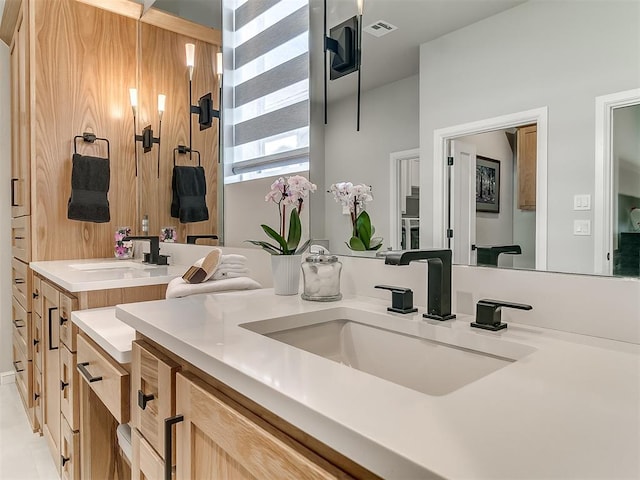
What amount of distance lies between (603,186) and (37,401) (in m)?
2.72

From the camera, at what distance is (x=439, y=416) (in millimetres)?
438

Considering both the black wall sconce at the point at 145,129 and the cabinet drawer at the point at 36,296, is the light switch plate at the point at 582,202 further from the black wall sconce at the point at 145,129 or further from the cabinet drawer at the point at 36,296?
the black wall sconce at the point at 145,129

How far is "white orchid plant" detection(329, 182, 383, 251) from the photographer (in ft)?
4.16

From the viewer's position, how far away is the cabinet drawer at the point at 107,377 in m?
1.10

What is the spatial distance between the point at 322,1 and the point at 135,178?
6.01 ft

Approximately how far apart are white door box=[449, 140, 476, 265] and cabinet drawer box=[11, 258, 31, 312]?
2.38 m

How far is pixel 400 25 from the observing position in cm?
118

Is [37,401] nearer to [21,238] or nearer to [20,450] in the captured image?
[20,450]

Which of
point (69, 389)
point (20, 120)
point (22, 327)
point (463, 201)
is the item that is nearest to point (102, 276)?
point (69, 389)

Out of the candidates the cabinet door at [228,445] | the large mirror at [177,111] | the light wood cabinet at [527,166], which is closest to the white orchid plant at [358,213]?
the light wood cabinet at [527,166]

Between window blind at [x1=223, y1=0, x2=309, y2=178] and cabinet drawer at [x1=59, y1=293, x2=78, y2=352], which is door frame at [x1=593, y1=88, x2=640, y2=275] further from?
cabinet drawer at [x1=59, y1=293, x2=78, y2=352]

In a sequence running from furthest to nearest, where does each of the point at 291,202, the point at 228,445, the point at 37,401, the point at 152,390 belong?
the point at 37,401 < the point at 291,202 < the point at 152,390 < the point at 228,445

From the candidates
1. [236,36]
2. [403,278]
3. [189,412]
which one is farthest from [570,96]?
[236,36]

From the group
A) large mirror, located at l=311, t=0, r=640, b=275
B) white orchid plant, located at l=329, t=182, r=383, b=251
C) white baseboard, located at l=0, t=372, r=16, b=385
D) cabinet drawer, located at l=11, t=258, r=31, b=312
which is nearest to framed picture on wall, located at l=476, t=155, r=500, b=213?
large mirror, located at l=311, t=0, r=640, b=275
